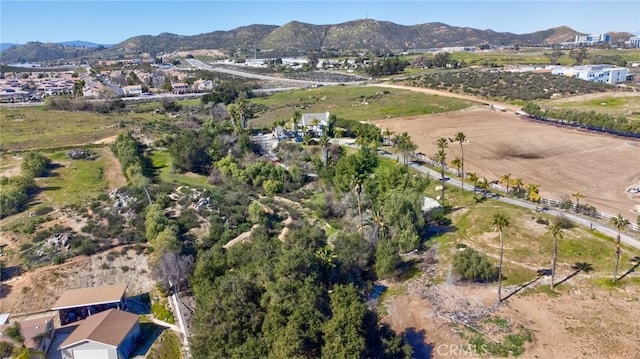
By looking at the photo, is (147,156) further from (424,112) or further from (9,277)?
(424,112)

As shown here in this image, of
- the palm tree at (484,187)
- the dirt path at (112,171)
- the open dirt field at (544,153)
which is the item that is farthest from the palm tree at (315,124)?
the palm tree at (484,187)

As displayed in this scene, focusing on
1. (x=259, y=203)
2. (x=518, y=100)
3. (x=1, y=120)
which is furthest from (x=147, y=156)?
(x=518, y=100)

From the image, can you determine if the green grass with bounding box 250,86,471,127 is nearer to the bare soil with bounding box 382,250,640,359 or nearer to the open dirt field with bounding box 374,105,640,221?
the open dirt field with bounding box 374,105,640,221

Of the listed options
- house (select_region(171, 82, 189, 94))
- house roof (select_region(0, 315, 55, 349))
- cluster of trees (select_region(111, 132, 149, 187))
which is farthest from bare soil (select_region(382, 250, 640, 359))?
house (select_region(171, 82, 189, 94))

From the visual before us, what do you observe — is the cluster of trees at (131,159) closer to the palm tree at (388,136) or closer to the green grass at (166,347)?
the green grass at (166,347)

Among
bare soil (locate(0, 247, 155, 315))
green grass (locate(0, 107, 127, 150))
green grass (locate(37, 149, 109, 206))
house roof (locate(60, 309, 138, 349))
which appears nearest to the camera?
house roof (locate(60, 309, 138, 349))

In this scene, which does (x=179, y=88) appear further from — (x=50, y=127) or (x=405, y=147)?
(x=405, y=147)
